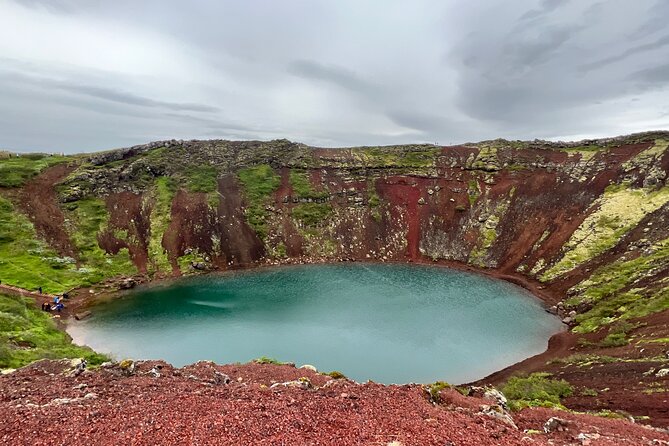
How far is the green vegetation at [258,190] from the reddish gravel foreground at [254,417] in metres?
62.1

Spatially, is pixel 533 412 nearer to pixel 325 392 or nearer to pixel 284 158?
pixel 325 392

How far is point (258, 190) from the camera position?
9119cm

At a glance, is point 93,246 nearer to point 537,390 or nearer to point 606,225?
point 537,390

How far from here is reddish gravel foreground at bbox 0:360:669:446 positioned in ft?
38.4

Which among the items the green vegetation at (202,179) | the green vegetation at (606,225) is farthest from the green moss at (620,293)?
the green vegetation at (202,179)

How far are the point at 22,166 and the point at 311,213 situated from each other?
5859 centimetres

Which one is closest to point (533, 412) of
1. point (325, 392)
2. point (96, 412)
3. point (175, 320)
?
point (325, 392)

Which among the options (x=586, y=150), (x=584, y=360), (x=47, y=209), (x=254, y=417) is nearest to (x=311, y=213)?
(x=47, y=209)

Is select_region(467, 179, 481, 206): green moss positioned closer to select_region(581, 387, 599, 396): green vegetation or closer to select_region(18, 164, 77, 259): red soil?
select_region(581, 387, 599, 396): green vegetation

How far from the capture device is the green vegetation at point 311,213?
84.6 m

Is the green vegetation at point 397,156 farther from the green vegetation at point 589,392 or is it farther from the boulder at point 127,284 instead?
the green vegetation at point 589,392

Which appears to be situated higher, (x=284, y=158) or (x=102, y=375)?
(x=284, y=158)

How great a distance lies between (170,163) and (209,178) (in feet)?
33.3

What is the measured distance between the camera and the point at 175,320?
47.9m
